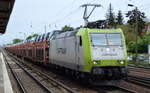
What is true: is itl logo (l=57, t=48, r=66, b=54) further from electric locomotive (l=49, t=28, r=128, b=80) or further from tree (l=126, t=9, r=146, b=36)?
tree (l=126, t=9, r=146, b=36)

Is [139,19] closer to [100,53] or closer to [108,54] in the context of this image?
[108,54]

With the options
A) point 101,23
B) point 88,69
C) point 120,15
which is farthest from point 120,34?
point 120,15

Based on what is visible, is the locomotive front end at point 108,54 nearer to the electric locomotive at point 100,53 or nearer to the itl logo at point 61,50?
the electric locomotive at point 100,53

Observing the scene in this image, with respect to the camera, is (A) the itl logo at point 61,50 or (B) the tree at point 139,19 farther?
(B) the tree at point 139,19

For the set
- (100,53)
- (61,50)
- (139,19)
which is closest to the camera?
(100,53)

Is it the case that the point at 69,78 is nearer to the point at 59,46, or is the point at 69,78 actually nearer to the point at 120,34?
the point at 59,46

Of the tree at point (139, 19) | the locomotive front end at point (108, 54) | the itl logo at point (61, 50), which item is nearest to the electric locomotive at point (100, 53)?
the locomotive front end at point (108, 54)

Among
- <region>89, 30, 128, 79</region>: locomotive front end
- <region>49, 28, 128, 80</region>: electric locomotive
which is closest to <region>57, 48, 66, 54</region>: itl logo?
<region>49, 28, 128, 80</region>: electric locomotive

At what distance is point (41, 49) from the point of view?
98.3ft

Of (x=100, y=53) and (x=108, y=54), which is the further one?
(x=108, y=54)

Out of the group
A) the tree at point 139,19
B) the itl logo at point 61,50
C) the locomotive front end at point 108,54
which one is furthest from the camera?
the tree at point 139,19

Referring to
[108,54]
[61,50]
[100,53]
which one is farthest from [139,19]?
[100,53]

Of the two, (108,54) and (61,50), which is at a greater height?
(61,50)

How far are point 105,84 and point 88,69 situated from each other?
1.09 meters
